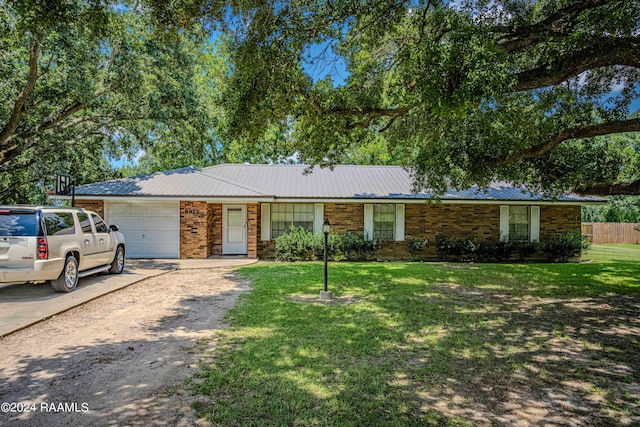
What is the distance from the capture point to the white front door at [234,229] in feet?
50.7

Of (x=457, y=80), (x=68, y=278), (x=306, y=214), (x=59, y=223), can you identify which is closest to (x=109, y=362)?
(x=68, y=278)

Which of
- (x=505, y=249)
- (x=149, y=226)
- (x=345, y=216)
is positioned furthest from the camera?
(x=345, y=216)

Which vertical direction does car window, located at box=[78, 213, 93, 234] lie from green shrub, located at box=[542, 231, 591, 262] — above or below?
above

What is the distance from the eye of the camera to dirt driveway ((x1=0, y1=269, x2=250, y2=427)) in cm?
313

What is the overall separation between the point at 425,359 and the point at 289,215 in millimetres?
11362

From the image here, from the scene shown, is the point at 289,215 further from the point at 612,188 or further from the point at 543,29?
the point at 543,29

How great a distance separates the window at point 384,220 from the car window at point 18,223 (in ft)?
37.0

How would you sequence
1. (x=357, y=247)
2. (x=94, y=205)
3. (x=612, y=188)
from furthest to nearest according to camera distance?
1. (x=357, y=247)
2. (x=94, y=205)
3. (x=612, y=188)

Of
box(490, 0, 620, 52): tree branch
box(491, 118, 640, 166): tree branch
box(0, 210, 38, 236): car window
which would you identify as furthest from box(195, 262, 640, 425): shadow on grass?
box(490, 0, 620, 52): tree branch

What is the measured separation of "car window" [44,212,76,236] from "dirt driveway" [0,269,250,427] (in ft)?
5.13

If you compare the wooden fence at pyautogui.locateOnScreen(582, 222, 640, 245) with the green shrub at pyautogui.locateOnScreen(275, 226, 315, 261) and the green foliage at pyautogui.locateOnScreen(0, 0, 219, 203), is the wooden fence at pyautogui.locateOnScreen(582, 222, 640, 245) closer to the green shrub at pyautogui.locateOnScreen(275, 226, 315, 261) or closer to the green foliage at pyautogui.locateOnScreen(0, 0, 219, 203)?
the green shrub at pyautogui.locateOnScreen(275, 226, 315, 261)

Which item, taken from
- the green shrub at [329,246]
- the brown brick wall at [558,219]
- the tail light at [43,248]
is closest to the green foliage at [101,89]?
the tail light at [43,248]


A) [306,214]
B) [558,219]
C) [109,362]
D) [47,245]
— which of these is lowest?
[109,362]

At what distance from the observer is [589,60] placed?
5.83 meters
